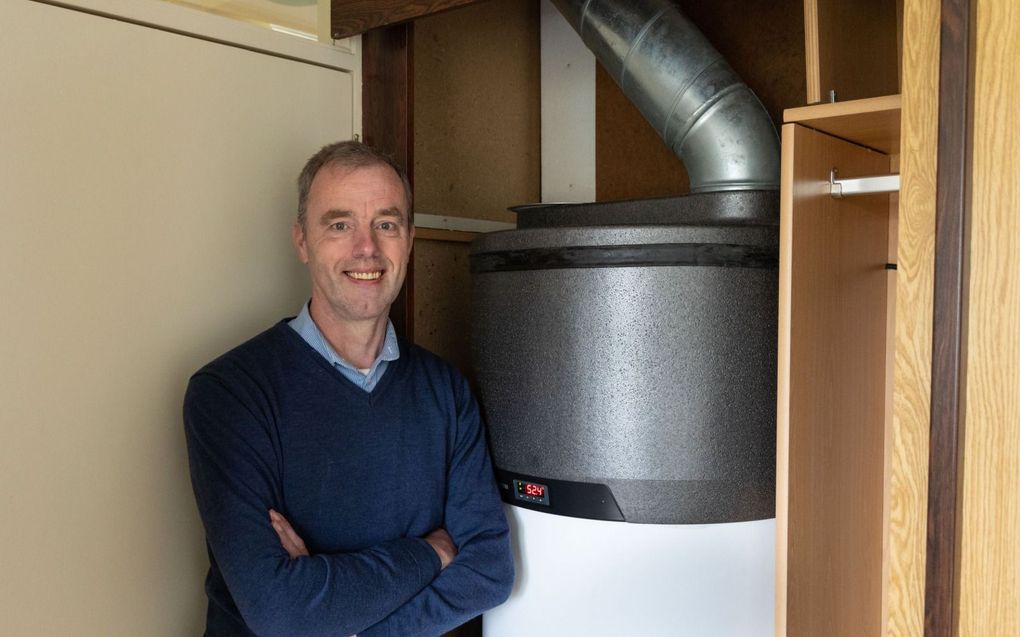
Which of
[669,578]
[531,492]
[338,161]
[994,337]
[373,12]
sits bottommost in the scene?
[669,578]

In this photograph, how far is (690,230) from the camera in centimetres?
153

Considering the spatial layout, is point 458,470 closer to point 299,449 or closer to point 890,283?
point 299,449

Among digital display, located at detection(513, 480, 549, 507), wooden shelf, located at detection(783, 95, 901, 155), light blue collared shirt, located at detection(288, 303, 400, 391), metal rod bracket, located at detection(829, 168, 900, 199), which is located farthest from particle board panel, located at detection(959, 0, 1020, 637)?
light blue collared shirt, located at detection(288, 303, 400, 391)

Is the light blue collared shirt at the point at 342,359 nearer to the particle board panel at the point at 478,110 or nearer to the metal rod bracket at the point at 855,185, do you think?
the particle board panel at the point at 478,110

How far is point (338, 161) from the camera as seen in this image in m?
1.69

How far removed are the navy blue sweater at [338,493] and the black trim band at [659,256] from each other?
36cm

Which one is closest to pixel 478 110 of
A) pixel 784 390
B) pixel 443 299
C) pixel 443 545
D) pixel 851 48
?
pixel 443 299

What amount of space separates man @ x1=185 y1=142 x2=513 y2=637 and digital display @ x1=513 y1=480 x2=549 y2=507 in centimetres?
5

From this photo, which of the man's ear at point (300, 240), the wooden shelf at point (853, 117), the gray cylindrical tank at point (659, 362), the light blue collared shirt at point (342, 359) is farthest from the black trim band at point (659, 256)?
the man's ear at point (300, 240)

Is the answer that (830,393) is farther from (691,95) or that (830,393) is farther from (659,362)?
(691,95)

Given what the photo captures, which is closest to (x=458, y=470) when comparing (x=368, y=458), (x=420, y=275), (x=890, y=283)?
(x=368, y=458)

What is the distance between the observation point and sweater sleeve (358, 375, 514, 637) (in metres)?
1.59

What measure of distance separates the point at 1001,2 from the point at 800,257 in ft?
1.55

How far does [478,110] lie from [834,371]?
3.72 feet
